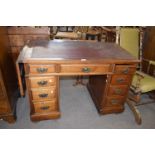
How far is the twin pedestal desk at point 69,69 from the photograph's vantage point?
1471 mm

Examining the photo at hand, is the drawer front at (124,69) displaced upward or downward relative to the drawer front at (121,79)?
upward

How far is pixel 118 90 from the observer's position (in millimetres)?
1831

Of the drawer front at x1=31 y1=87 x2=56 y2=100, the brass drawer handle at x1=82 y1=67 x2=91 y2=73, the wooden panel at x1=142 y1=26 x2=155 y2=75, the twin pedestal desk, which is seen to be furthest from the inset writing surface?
the wooden panel at x1=142 y1=26 x2=155 y2=75

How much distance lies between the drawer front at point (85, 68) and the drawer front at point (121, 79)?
16 cm

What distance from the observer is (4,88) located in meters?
1.55

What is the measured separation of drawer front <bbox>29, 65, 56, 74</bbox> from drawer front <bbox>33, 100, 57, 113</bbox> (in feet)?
1.42

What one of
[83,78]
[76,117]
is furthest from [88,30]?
[76,117]

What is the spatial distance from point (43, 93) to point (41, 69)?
0.32 meters

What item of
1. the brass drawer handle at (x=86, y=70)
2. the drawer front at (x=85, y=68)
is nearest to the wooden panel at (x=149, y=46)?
the drawer front at (x=85, y=68)

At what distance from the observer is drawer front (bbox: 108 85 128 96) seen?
71.1 inches

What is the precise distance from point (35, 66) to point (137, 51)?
1644 millimetres

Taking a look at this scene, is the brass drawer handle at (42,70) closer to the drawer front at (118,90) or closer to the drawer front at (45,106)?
the drawer front at (45,106)

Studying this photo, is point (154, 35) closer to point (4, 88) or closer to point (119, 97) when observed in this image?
point (119, 97)
